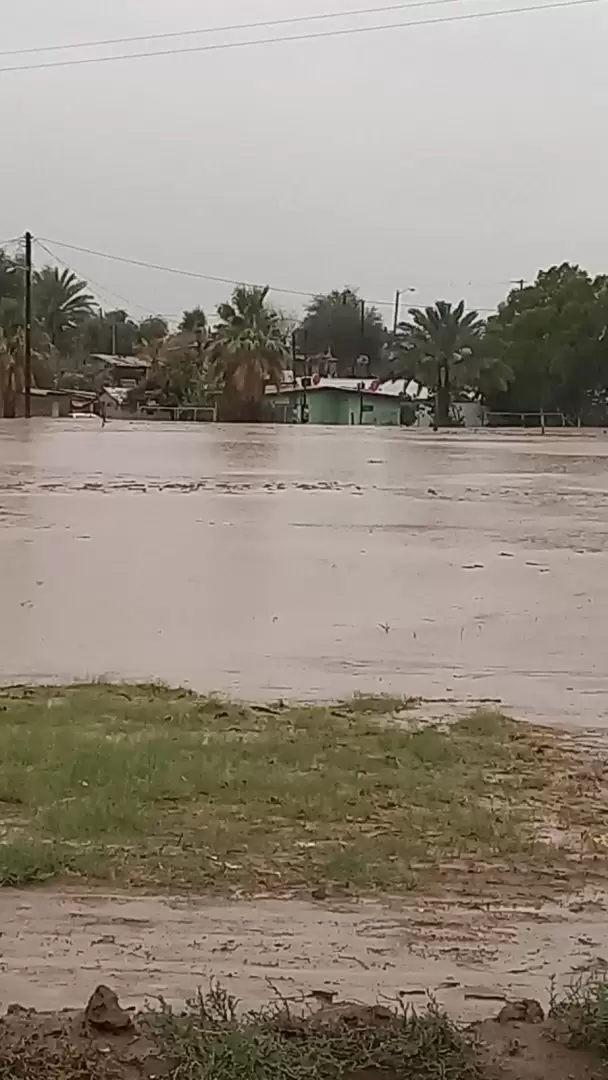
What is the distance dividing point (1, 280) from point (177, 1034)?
89.3m

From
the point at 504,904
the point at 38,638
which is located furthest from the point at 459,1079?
the point at 38,638

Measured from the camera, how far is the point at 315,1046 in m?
3.68

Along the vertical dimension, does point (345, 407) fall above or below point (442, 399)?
below

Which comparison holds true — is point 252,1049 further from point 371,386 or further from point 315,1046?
point 371,386

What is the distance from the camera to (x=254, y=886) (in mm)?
5484

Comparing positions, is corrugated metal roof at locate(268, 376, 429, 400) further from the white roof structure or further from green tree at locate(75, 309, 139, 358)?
green tree at locate(75, 309, 139, 358)

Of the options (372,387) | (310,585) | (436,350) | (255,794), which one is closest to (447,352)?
(436,350)

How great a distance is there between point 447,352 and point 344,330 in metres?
34.6

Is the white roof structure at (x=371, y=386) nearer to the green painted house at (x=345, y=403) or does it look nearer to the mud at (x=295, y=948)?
the green painted house at (x=345, y=403)

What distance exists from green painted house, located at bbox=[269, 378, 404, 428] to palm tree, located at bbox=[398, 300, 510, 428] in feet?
23.1

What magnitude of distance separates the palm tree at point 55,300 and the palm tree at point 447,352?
2246 cm

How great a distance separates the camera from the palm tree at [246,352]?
86.3 meters

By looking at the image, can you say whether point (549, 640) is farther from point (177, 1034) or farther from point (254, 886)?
point (177, 1034)

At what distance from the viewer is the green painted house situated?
3757 inches
